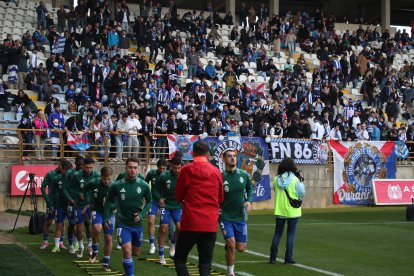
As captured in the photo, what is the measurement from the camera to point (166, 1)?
169 feet

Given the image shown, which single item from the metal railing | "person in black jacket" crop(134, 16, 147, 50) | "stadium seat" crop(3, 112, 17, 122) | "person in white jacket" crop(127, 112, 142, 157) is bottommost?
the metal railing

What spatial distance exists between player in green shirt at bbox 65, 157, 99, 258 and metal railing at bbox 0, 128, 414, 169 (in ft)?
31.5

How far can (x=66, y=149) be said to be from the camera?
27453 mm

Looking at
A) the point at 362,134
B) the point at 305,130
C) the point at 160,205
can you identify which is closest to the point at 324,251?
the point at 160,205

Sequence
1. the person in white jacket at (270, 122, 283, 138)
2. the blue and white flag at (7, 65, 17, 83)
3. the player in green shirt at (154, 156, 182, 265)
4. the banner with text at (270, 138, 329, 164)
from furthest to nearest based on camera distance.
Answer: the person in white jacket at (270, 122, 283, 138) < the blue and white flag at (7, 65, 17, 83) < the banner with text at (270, 138, 329, 164) < the player in green shirt at (154, 156, 182, 265)

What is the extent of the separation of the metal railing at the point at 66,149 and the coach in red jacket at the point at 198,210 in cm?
1648

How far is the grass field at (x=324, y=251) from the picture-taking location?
1503cm

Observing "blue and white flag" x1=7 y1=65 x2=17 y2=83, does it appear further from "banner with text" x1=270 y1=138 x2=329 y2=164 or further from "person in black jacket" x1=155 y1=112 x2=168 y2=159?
"banner with text" x1=270 y1=138 x2=329 y2=164

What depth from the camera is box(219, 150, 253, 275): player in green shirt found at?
13.2 metres

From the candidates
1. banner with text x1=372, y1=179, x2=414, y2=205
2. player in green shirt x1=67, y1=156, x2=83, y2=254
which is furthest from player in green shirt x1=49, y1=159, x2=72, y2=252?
banner with text x1=372, y1=179, x2=414, y2=205

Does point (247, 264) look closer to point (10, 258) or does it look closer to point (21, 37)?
point (10, 258)

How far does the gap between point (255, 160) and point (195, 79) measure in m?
5.00

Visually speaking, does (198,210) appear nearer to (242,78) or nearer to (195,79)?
(195,79)

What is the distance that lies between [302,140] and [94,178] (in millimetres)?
16656
